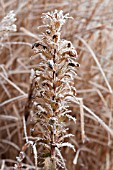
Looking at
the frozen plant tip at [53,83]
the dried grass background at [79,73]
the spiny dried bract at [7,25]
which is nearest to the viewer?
the frozen plant tip at [53,83]

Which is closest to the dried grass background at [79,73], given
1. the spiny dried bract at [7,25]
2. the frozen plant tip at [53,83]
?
the spiny dried bract at [7,25]

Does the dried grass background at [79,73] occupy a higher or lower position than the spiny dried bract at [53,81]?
higher

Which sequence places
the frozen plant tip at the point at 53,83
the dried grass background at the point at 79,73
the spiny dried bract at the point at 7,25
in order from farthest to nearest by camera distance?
1. the dried grass background at the point at 79,73
2. the spiny dried bract at the point at 7,25
3. the frozen plant tip at the point at 53,83

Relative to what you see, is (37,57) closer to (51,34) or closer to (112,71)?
(112,71)

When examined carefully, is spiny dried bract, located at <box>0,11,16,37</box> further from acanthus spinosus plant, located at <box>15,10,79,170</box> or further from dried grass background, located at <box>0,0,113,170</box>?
dried grass background, located at <box>0,0,113,170</box>

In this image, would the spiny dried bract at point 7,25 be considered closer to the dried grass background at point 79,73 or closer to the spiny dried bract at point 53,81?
the spiny dried bract at point 53,81

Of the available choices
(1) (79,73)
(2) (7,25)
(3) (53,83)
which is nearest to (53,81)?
(3) (53,83)

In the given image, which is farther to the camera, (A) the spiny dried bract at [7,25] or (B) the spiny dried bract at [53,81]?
(A) the spiny dried bract at [7,25]

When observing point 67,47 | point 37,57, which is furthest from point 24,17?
point 67,47
